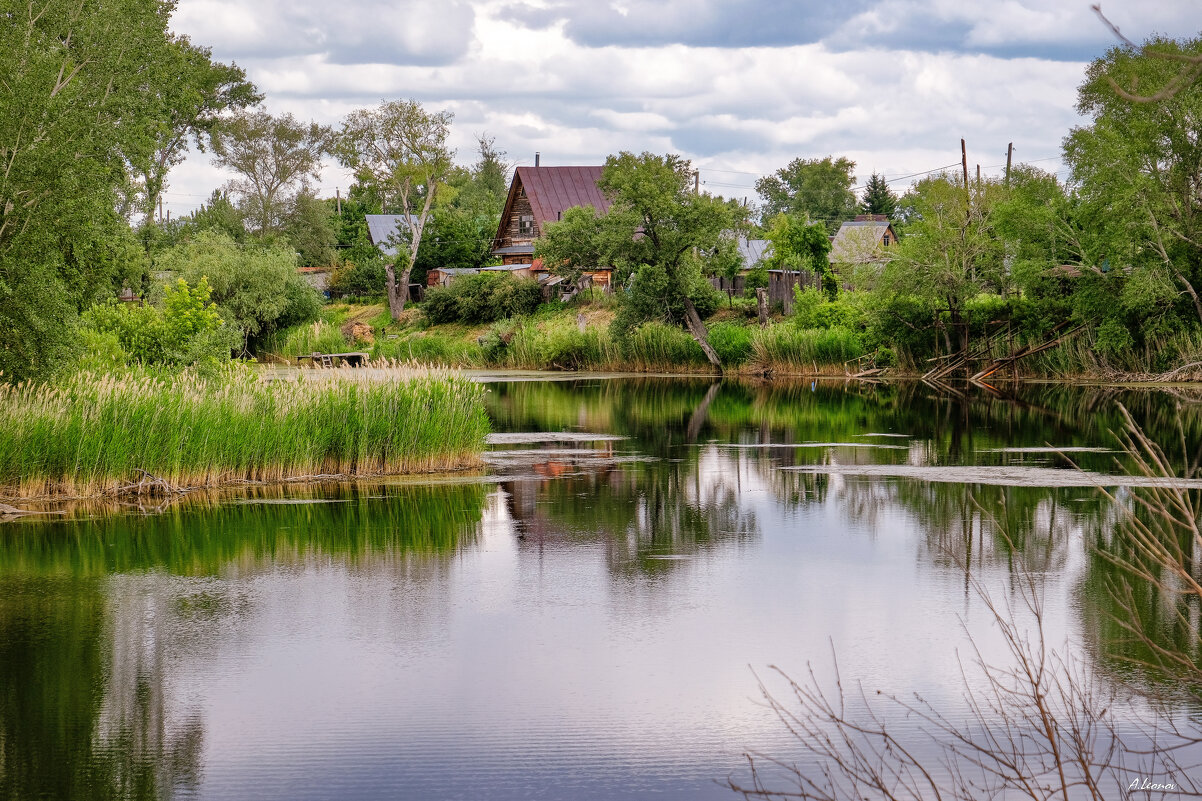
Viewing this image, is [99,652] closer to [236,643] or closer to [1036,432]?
[236,643]

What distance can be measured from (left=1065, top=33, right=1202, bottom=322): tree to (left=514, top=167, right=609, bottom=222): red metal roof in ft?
123

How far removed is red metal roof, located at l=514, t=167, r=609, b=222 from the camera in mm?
73188

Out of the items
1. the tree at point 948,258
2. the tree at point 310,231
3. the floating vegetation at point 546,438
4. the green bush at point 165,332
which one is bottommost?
the floating vegetation at point 546,438

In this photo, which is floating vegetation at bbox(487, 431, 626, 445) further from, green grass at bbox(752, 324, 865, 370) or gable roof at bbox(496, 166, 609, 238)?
gable roof at bbox(496, 166, 609, 238)

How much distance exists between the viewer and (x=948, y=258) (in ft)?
141

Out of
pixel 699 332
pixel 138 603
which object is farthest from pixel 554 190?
pixel 138 603

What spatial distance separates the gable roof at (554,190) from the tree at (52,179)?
50651 millimetres

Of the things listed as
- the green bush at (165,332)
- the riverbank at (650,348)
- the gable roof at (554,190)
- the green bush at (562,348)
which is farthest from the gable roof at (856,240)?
the green bush at (165,332)

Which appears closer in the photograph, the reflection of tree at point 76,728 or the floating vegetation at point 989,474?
the reflection of tree at point 76,728

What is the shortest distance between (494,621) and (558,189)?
217ft

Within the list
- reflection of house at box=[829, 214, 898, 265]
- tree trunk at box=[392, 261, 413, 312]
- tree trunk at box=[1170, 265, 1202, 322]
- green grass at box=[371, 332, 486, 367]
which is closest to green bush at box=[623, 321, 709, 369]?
green grass at box=[371, 332, 486, 367]

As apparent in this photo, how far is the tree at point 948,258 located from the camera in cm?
4262

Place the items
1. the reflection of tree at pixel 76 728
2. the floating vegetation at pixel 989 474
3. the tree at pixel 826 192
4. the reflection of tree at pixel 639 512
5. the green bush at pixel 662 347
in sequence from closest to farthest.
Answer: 1. the reflection of tree at pixel 76 728
2. the reflection of tree at pixel 639 512
3. the floating vegetation at pixel 989 474
4. the green bush at pixel 662 347
5. the tree at pixel 826 192

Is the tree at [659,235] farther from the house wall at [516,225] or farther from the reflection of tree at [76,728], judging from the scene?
the reflection of tree at [76,728]
